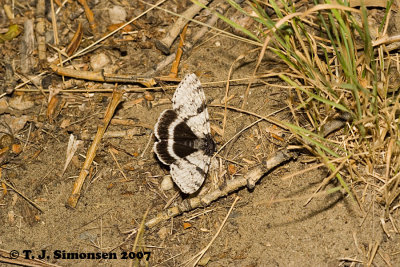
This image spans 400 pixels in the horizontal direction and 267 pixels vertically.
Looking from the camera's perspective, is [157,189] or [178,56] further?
[178,56]

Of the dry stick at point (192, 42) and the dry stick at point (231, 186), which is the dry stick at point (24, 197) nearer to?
the dry stick at point (231, 186)

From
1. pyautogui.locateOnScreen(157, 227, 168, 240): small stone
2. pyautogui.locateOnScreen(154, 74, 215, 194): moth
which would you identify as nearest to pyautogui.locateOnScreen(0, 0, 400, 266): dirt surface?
pyautogui.locateOnScreen(157, 227, 168, 240): small stone

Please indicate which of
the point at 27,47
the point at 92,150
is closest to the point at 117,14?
the point at 27,47

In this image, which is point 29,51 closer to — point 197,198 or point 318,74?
point 197,198

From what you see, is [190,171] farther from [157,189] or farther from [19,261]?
[19,261]

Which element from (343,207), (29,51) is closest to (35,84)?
(29,51)

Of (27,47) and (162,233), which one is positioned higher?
(27,47)

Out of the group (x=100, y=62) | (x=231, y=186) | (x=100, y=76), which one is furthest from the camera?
(x=100, y=62)

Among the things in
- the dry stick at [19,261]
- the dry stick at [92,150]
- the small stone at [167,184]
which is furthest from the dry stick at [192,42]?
the dry stick at [19,261]

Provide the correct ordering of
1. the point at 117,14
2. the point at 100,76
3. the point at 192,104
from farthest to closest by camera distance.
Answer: the point at 117,14, the point at 100,76, the point at 192,104
